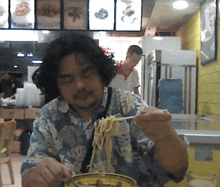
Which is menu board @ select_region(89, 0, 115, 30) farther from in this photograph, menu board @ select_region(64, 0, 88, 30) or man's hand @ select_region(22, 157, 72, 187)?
man's hand @ select_region(22, 157, 72, 187)

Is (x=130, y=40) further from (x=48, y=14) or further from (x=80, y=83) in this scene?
(x=80, y=83)

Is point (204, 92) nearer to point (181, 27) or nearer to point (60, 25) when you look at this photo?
point (181, 27)

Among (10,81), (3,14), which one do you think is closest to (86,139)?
(3,14)

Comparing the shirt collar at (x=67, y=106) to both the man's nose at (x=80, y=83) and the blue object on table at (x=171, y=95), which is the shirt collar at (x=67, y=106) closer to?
the man's nose at (x=80, y=83)

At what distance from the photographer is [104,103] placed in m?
1.19

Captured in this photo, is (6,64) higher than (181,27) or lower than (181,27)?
lower

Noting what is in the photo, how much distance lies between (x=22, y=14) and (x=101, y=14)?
1.37 meters

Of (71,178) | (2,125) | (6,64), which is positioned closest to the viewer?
(71,178)

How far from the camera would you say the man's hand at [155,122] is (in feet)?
2.64

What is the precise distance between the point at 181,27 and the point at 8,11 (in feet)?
11.8

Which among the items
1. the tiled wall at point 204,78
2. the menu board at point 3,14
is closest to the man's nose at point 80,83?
the tiled wall at point 204,78

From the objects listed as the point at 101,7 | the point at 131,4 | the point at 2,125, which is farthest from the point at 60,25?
the point at 2,125

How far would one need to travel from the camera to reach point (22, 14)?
438 centimetres

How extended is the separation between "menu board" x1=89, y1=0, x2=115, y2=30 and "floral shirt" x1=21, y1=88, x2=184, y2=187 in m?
3.30
